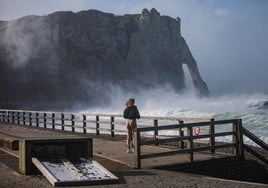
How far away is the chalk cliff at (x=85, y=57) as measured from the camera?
12400cm

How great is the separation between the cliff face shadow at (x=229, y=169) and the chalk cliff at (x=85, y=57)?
102 metres

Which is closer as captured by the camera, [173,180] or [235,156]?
[173,180]

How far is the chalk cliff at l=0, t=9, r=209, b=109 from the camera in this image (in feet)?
407

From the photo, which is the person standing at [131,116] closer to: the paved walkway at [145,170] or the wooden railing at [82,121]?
the paved walkway at [145,170]

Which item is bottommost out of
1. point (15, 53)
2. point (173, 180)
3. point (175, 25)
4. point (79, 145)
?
point (173, 180)

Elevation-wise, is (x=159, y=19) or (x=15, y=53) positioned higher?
(x=159, y=19)

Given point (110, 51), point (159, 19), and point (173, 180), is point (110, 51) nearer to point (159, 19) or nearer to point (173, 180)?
point (159, 19)

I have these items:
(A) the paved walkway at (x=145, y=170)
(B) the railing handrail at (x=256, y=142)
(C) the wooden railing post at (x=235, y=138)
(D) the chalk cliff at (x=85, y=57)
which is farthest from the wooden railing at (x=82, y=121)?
(D) the chalk cliff at (x=85, y=57)

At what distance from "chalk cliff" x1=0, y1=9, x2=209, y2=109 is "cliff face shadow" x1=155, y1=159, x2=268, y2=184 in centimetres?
10219

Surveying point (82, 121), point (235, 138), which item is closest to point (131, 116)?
point (235, 138)

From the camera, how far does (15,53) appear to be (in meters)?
126

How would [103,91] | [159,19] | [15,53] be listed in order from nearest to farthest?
[15,53], [103,91], [159,19]

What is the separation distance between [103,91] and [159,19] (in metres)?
31.4

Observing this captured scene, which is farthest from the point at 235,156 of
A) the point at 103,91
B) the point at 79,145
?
the point at 103,91
